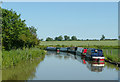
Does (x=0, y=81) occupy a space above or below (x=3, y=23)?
below

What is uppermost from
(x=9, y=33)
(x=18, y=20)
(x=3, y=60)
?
(x=18, y=20)

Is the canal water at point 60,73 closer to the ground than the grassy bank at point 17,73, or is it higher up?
closer to the ground

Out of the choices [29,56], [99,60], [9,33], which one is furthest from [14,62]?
[99,60]

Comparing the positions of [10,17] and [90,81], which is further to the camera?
[10,17]

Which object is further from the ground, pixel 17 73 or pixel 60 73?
pixel 17 73

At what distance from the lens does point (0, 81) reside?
669 inches

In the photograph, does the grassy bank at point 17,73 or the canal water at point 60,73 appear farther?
the canal water at point 60,73

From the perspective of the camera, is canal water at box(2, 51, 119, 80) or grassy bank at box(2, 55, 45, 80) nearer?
grassy bank at box(2, 55, 45, 80)

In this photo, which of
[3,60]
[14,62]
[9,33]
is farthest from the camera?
[9,33]

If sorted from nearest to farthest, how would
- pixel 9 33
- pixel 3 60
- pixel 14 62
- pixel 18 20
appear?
pixel 3 60
pixel 14 62
pixel 9 33
pixel 18 20

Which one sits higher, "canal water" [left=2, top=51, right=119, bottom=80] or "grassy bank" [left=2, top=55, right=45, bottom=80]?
"grassy bank" [left=2, top=55, right=45, bottom=80]

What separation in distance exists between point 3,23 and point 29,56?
759 centimetres

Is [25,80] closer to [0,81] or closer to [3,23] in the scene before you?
[0,81]

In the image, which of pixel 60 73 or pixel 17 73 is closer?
pixel 17 73
